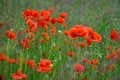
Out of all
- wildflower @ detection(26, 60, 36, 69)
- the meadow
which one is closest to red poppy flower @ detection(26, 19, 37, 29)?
the meadow

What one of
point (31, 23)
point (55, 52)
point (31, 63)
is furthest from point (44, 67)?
point (55, 52)

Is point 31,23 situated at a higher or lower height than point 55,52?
higher

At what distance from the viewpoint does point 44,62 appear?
2355 millimetres

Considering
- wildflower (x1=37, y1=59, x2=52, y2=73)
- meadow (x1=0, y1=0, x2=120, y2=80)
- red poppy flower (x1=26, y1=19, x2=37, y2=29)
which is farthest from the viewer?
red poppy flower (x1=26, y1=19, x2=37, y2=29)

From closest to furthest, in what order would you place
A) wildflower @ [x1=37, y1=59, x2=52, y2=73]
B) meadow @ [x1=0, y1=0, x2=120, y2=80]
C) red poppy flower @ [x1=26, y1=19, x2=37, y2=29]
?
1. wildflower @ [x1=37, y1=59, x2=52, y2=73]
2. meadow @ [x1=0, y1=0, x2=120, y2=80]
3. red poppy flower @ [x1=26, y1=19, x2=37, y2=29]

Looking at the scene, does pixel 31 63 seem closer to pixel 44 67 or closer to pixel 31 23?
pixel 44 67

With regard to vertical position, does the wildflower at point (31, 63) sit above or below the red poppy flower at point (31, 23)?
below

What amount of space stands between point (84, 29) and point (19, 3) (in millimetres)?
3913

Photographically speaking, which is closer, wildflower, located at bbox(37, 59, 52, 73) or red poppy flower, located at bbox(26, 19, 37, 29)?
wildflower, located at bbox(37, 59, 52, 73)

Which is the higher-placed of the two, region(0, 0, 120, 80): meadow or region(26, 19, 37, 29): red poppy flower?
region(26, 19, 37, 29): red poppy flower

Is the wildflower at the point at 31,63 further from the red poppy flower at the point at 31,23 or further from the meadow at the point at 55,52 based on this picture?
the red poppy flower at the point at 31,23

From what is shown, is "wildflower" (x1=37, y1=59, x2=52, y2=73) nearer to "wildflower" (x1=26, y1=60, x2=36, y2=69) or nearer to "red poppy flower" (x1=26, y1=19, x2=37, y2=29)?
"wildflower" (x1=26, y1=60, x2=36, y2=69)

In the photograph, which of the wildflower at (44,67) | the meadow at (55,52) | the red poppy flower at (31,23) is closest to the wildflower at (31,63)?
the meadow at (55,52)

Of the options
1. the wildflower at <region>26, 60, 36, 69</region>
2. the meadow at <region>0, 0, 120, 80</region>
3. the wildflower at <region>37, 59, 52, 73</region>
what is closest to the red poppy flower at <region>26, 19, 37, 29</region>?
the meadow at <region>0, 0, 120, 80</region>
